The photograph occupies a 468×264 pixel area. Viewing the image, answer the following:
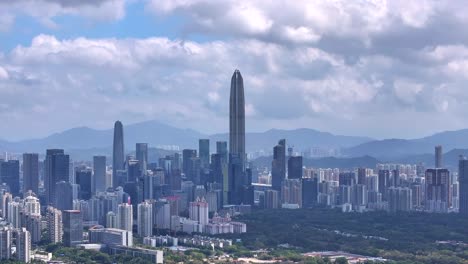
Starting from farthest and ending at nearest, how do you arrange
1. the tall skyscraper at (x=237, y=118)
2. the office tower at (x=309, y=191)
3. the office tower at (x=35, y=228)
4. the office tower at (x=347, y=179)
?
the tall skyscraper at (x=237, y=118), the office tower at (x=347, y=179), the office tower at (x=309, y=191), the office tower at (x=35, y=228)

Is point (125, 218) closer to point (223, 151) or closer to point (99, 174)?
point (99, 174)

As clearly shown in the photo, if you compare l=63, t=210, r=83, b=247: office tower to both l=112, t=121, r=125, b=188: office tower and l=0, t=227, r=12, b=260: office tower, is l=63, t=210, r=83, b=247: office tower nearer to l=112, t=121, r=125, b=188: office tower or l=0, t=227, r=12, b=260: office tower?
l=0, t=227, r=12, b=260: office tower

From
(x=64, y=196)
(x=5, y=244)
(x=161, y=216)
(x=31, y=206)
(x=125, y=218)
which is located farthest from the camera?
(x=64, y=196)

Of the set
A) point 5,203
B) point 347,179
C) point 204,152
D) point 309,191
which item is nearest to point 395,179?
point 347,179

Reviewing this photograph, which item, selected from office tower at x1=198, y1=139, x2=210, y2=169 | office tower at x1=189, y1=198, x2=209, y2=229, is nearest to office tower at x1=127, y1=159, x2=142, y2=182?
office tower at x1=198, y1=139, x2=210, y2=169

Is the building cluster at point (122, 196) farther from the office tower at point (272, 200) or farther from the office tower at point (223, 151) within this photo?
the office tower at point (272, 200)

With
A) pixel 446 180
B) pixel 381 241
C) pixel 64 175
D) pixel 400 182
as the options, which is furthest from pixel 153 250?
pixel 400 182

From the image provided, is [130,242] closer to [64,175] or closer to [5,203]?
[5,203]

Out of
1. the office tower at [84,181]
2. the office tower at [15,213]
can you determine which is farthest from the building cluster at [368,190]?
the office tower at [15,213]
